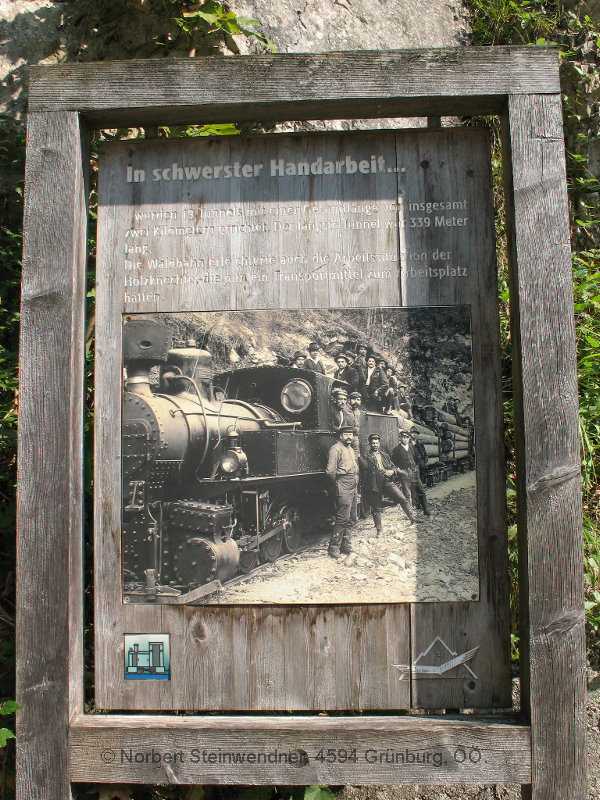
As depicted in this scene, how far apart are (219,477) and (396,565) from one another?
2.25 ft

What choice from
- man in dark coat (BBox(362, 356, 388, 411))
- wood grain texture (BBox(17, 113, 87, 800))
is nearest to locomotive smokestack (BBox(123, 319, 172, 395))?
wood grain texture (BBox(17, 113, 87, 800))

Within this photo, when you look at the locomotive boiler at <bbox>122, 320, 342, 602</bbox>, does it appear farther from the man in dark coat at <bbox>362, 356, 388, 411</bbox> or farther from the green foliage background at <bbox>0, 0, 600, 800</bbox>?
the green foliage background at <bbox>0, 0, 600, 800</bbox>

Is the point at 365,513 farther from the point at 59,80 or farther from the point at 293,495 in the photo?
the point at 59,80

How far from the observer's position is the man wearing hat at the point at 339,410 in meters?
2.19

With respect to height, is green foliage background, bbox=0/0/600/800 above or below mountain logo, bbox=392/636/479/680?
above

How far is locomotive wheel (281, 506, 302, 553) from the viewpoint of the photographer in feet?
7.09

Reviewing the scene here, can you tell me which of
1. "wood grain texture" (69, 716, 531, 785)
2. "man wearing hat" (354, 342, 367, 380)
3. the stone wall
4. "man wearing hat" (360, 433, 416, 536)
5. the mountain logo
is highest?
the stone wall

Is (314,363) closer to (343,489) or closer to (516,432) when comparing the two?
(343,489)

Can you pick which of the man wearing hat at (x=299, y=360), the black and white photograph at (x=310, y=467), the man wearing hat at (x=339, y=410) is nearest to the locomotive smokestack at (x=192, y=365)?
the black and white photograph at (x=310, y=467)

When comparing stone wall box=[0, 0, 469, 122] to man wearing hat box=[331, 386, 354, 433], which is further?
stone wall box=[0, 0, 469, 122]

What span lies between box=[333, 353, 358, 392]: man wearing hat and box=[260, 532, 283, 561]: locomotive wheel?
0.58m

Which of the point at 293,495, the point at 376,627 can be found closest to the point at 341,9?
the point at 293,495

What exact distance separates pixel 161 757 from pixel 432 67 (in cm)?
255

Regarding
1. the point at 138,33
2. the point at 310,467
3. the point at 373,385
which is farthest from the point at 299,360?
the point at 138,33
